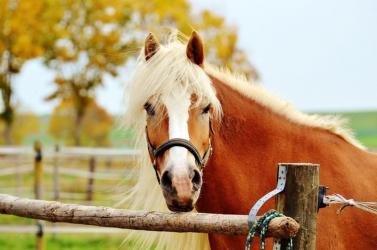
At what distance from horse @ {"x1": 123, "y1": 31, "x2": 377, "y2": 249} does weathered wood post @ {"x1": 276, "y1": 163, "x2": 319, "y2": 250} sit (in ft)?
1.88

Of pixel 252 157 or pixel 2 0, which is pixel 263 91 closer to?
pixel 252 157

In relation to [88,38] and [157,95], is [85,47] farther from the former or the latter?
[157,95]

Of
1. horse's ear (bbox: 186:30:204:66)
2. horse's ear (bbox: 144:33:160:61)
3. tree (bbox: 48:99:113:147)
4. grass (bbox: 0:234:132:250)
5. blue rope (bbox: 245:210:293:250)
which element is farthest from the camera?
tree (bbox: 48:99:113:147)

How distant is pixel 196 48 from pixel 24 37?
19830 millimetres

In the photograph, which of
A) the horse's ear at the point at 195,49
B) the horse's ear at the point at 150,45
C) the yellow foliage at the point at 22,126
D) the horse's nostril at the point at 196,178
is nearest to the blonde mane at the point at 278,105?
the horse's ear at the point at 195,49

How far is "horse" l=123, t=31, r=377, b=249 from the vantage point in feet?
10.1

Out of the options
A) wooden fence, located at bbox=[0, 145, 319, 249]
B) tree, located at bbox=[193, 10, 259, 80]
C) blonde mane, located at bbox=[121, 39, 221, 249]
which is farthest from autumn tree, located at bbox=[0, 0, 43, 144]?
wooden fence, located at bbox=[0, 145, 319, 249]

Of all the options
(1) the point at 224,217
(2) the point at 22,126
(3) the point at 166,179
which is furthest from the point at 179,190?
(2) the point at 22,126

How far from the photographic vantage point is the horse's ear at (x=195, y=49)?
11.0 ft

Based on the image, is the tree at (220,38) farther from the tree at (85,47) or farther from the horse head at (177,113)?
the horse head at (177,113)

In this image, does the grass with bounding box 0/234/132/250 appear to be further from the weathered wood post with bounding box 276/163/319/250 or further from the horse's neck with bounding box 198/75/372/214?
the weathered wood post with bounding box 276/163/319/250

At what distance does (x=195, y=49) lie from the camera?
3.37m

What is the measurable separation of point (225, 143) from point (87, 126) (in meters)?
33.0

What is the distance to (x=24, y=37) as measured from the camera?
2194 centimetres
